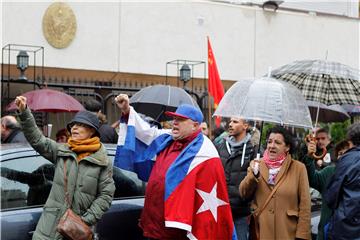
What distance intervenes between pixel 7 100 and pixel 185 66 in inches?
144

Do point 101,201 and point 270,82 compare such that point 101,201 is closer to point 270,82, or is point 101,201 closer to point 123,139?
point 123,139

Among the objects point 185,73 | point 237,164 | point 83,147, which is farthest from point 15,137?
point 185,73

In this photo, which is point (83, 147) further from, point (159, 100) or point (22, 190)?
point (159, 100)

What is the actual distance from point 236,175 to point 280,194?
476mm

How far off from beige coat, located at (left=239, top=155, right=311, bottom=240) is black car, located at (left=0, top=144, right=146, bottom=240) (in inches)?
38.3

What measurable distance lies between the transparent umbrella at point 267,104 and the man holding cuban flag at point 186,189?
1.99 feet

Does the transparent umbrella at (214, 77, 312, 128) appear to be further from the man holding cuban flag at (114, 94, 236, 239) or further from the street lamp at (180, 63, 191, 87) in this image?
the street lamp at (180, 63, 191, 87)

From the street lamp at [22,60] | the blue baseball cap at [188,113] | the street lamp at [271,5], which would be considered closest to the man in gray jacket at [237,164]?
the blue baseball cap at [188,113]

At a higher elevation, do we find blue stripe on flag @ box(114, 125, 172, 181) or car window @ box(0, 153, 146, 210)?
blue stripe on flag @ box(114, 125, 172, 181)

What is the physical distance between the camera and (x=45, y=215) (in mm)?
4500

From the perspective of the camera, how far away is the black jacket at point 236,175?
5480mm

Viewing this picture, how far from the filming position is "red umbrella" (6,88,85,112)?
29.4 ft

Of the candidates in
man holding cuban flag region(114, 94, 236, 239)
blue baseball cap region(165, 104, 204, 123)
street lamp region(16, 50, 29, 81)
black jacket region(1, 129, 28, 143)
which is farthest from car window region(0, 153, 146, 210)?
street lamp region(16, 50, 29, 81)

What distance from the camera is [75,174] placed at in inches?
180
